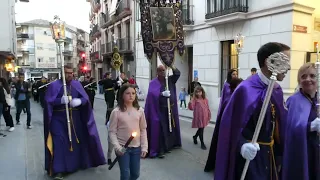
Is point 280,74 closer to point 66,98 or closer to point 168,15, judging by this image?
point 66,98

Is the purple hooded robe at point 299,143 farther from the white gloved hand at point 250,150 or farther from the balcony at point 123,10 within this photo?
the balcony at point 123,10

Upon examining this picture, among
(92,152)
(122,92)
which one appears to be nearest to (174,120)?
(92,152)

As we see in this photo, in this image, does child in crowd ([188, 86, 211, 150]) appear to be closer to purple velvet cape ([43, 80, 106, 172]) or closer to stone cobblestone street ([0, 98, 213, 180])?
stone cobblestone street ([0, 98, 213, 180])

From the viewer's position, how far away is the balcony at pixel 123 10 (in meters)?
24.8

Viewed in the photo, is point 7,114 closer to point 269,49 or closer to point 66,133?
point 66,133

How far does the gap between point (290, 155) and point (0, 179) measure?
4.37 m

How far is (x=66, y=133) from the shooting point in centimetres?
493

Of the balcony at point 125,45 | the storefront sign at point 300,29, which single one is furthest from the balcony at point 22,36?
the storefront sign at point 300,29

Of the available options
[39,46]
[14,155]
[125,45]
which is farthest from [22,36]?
[14,155]

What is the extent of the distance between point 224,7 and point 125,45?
14522 mm

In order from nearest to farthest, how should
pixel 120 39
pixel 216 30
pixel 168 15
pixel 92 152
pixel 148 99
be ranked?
pixel 92 152, pixel 148 99, pixel 168 15, pixel 216 30, pixel 120 39

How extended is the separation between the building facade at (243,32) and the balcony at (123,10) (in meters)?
10.4

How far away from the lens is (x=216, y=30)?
13555 millimetres

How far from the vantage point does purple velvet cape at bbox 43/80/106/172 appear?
4797 mm
